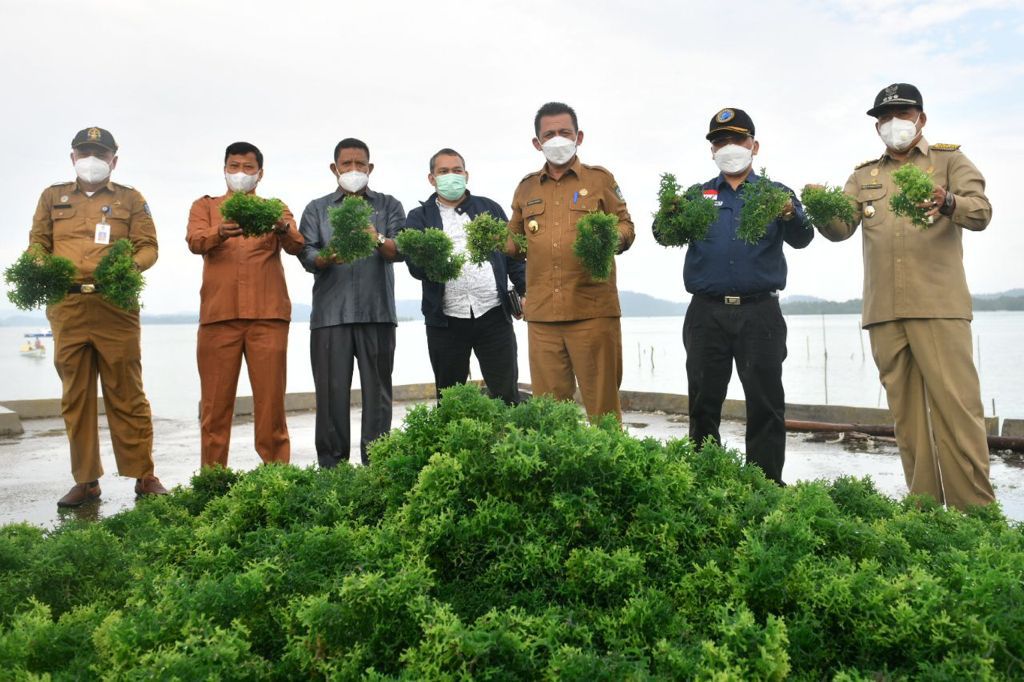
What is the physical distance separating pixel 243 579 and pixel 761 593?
1.48 m

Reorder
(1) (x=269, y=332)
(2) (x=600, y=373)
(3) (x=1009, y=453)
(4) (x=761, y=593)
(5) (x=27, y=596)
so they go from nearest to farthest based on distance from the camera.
A: (4) (x=761, y=593), (5) (x=27, y=596), (2) (x=600, y=373), (1) (x=269, y=332), (3) (x=1009, y=453)

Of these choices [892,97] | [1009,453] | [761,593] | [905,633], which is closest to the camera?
[905,633]

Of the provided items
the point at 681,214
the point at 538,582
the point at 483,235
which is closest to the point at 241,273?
the point at 483,235

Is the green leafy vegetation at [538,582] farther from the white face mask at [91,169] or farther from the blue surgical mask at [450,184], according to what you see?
the white face mask at [91,169]

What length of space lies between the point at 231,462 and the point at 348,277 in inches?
127

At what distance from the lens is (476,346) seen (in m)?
6.10

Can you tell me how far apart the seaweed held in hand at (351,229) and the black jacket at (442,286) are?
0.65 meters

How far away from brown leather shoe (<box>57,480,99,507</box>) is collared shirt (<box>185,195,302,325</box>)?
1.60 meters

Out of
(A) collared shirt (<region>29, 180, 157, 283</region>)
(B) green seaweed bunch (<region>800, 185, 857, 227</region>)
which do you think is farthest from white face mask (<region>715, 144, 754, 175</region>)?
(A) collared shirt (<region>29, 180, 157, 283</region>)

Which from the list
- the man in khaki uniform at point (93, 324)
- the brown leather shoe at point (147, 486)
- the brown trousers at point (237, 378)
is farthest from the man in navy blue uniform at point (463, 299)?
the brown leather shoe at point (147, 486)

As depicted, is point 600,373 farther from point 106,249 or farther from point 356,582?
point 106,249

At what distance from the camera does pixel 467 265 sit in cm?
598

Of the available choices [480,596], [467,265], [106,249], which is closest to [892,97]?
A: [467,265]

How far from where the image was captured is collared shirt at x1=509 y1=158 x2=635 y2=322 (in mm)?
5344
